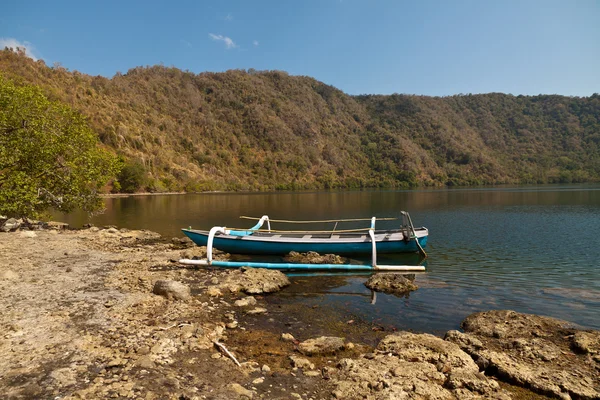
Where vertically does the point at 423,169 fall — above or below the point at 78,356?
above

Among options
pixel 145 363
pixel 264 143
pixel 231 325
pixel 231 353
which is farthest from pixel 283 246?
pixel 264 143

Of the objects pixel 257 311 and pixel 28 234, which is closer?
pixel 257 311

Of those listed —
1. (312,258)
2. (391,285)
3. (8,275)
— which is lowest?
(391,285)

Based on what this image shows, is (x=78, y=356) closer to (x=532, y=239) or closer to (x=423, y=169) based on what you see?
(x=532, y=239)

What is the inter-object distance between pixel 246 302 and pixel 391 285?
19.3ft

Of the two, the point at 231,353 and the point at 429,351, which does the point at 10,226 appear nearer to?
the point at 231,353

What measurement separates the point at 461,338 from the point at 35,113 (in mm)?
24000

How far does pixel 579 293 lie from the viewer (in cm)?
1295

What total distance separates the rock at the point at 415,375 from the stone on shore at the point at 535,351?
0.64 metres

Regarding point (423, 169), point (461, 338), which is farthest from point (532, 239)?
point (423, 169)

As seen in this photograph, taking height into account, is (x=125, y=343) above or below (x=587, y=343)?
above

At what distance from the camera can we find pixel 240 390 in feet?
18.4

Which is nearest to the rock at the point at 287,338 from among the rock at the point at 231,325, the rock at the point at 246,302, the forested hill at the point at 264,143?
the rock at the point at 231,325

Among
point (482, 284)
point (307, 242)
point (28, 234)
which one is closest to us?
point (482, 284)
